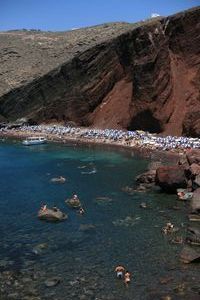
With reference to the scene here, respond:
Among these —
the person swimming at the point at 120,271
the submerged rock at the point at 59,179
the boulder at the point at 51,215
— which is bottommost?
the submerged rock at the point at 59,179

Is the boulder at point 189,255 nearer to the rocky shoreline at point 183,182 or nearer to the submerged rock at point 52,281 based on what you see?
the rocky shoreline at point 183,182

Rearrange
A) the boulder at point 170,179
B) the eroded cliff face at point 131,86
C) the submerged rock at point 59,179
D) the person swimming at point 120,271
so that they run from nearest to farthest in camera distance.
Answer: the person swimming at point 120,271 < the boulder at point 170,179 < the submerged rock at point 59,179 < the eroded cliff face at point 131,86

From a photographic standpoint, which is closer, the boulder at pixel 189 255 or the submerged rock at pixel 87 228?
the boulder at pixel 189 255

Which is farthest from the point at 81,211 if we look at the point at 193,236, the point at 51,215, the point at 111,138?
the point at 111,138

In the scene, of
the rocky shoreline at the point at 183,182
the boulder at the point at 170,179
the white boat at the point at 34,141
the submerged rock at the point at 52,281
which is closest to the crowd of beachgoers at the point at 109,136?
the white boat at the point at 34,141

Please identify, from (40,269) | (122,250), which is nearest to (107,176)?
(122,250)

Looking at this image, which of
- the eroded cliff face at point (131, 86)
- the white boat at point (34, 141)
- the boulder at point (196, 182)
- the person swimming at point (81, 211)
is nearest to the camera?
the person swimming at point (81, 211)
